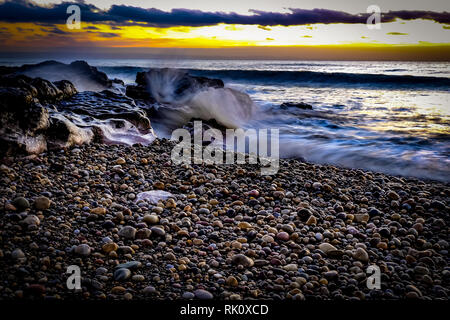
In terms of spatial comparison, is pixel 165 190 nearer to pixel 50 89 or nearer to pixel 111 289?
pixel 111 289

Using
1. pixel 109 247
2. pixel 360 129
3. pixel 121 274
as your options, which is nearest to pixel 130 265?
pixel 121 274

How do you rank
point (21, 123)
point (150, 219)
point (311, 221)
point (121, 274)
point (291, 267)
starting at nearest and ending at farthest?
point (121, 274), point (291, 267), point (150, 219), point (311, 221), point (21, 123)

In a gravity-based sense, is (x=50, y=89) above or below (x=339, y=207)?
above

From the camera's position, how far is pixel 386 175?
454cm

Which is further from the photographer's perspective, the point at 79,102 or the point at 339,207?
the point at 79,102

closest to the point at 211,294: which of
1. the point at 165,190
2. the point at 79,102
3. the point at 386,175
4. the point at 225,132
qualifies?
the point at 165,190

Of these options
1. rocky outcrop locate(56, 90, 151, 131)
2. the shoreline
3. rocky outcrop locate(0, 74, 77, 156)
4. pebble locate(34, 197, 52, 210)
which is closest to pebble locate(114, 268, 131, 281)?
the shoreline

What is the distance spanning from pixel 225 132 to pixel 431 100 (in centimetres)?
980

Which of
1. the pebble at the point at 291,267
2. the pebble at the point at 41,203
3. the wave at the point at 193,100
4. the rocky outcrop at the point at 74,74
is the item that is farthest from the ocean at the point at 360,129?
the pebble at the point at 41,203

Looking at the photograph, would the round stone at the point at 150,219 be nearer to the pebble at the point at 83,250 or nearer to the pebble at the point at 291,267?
the pebble at the point at 83,250

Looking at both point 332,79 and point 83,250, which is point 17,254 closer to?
point 83,250
